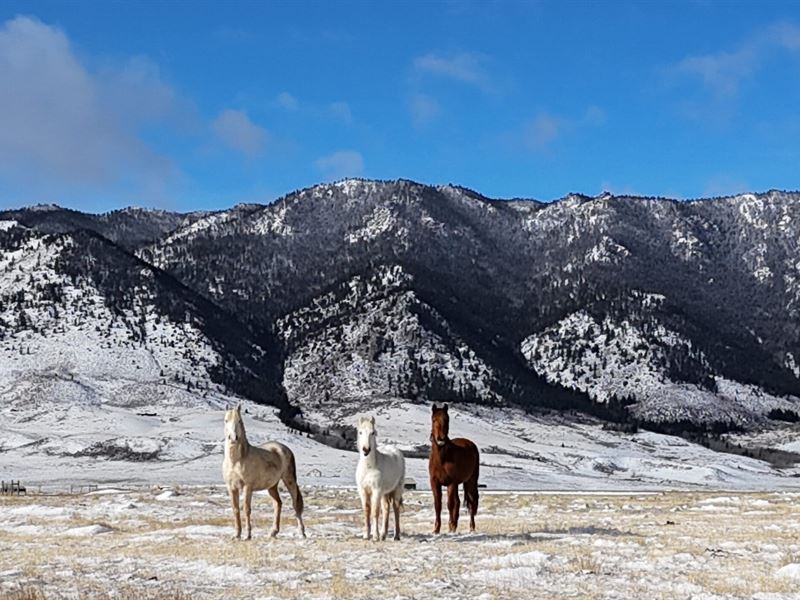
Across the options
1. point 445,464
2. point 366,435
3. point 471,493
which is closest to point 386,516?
point 366,435

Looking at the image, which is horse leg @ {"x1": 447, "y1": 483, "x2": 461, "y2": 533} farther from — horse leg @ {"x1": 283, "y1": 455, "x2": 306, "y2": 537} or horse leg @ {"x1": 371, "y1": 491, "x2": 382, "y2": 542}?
horse leg @ {"x1": 283, "y1": 455, "x2": 306, "y2": 537}

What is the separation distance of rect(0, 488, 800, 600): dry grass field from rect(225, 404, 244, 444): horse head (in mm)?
2152

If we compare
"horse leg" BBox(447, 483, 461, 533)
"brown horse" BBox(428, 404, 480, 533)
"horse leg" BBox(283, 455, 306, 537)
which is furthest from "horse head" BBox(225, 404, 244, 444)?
"horse leg" BBox(447, 483, 461, 533)

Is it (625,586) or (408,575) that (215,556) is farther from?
(625,586)

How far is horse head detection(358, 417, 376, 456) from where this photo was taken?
17875 millimetres

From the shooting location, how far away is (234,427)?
61.0 ft

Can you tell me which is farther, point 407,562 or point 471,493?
point 471,493

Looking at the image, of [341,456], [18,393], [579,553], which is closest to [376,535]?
[579,553]

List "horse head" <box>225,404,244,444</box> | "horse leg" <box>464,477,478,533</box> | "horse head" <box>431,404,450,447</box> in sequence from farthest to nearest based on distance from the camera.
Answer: "horse leg" <box>464,477,478,533</box>
"horse head" <box>431,404,450,447</box>
"horse head" <box>225,404,244,444</box>

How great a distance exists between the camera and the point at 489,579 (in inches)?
545

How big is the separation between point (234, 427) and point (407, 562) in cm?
530

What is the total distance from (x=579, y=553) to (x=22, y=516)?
2080 centimetres

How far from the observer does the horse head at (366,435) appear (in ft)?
58.6

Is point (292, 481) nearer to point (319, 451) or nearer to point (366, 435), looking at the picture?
point (366, 435)
